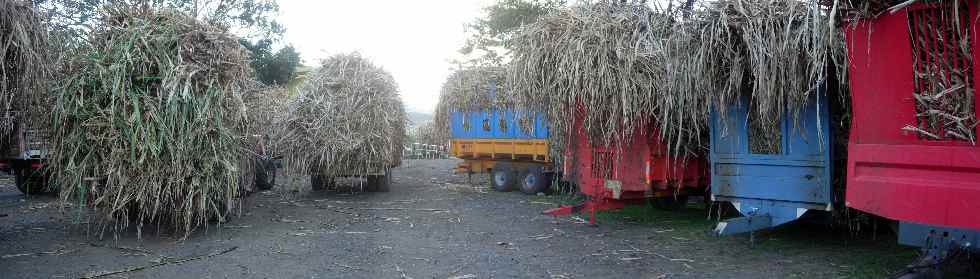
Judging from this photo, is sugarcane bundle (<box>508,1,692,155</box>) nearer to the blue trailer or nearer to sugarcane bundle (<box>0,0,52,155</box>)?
the blue trailer

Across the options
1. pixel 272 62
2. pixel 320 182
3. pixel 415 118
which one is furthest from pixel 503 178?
pixel 415 118

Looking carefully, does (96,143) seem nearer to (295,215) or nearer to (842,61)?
(295,215)

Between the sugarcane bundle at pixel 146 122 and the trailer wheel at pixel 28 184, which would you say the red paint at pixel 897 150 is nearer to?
the sugarcane bundle at pixel 146 122

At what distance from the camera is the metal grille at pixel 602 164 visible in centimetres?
793

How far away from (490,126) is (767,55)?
8.15 meters

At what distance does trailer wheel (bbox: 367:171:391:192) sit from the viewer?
12.7m

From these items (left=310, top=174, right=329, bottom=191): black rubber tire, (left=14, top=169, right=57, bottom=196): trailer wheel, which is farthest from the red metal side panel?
(left=14, top=169, right=57, bottom=196): trailer wheel

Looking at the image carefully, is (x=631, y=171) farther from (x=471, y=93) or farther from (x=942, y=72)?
(x=471, y=93)

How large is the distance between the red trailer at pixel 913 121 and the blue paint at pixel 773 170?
197 centimetres

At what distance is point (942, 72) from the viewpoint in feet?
11.2

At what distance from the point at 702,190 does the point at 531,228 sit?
2386 millimetres

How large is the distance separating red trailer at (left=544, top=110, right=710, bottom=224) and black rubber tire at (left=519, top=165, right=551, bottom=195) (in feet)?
13.1

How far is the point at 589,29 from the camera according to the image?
734 centimetres


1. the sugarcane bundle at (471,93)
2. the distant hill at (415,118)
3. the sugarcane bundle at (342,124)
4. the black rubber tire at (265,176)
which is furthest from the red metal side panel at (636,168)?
the black rubber tire at (265,176)
